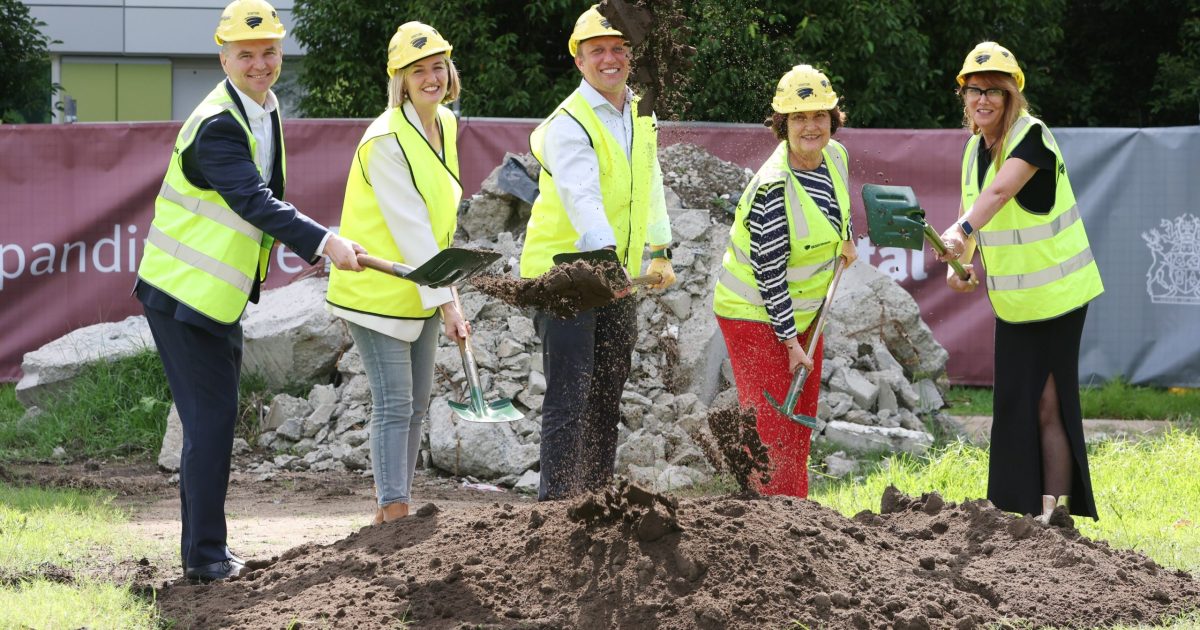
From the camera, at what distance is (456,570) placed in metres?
4.59

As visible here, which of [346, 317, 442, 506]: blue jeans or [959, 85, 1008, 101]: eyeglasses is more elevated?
[959, 85, 1008, 101]: eyeglasses

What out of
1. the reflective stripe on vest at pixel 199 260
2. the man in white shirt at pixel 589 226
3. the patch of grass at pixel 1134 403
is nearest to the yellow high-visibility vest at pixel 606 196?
the man in white shirt at pixel 589 226

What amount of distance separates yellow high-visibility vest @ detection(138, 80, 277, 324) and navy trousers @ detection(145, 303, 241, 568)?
0.45ft

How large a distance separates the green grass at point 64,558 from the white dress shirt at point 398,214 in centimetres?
136

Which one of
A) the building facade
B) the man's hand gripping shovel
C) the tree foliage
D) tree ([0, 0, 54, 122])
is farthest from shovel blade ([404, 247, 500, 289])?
the building facade

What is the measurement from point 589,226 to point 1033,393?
2.02m

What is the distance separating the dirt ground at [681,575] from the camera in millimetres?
4297

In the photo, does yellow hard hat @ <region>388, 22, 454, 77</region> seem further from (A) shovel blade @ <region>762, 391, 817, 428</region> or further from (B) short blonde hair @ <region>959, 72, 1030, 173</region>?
(B) short blonde hair @ <region>959, 72, 1030, 173</region>

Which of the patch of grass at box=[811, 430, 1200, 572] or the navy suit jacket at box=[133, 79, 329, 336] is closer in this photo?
the navy suit jacket at box=[133, 79, 329, 336]

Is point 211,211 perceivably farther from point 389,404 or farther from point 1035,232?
point 1035,232

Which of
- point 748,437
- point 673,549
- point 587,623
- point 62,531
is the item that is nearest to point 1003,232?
point 748,437

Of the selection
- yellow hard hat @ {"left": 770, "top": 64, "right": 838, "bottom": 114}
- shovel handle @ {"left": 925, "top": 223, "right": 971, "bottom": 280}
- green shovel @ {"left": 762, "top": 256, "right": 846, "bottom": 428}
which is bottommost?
green shovel @ {"left": 762, "top": 256, "right": 846, "bottom": 428}

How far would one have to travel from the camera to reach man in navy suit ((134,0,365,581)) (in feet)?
15.9

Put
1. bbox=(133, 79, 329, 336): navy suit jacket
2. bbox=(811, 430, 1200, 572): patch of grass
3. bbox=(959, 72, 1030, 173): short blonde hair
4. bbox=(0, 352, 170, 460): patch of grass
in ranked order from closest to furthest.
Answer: bbox=(133, 79, 329, 336): navy suit jacket → bbox=(959, 72, 1030, 173): short blonde hair → bbox=(811, 430, 1200, 572): patch of grass → bbox=(0, 352, 170, 460): patch of grass
